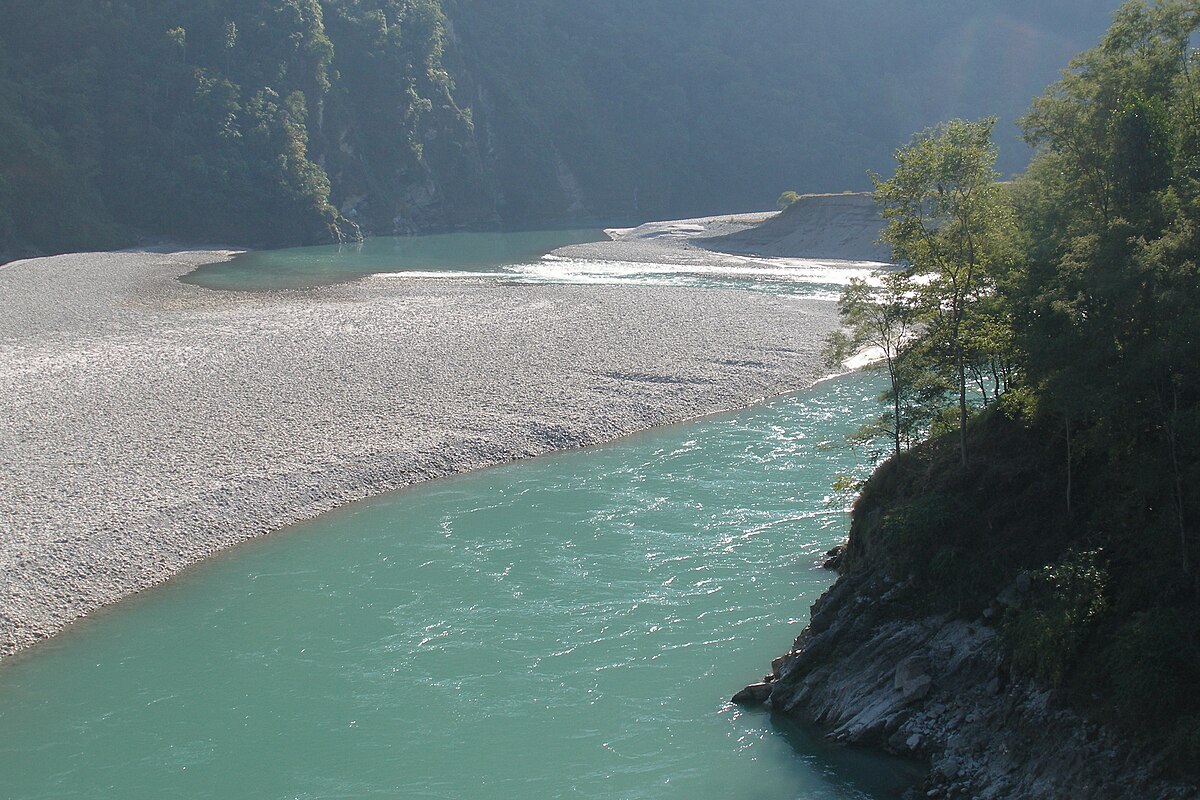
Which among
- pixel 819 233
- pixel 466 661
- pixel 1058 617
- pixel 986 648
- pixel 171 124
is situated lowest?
pixel 466 661

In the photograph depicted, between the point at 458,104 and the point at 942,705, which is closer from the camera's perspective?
the point at 942,705

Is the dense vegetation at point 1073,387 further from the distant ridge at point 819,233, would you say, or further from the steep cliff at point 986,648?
the distant ridge at point 819,233

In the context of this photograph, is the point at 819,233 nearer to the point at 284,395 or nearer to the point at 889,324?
the point at 284,395

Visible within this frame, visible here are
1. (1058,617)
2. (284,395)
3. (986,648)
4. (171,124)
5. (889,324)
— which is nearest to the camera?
(1058,617)

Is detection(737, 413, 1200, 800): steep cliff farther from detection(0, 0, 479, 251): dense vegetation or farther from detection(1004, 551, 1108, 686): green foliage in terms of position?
detection(0, 0, 479, 251): dense vegetation

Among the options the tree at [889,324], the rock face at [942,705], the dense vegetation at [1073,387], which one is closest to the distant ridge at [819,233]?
the dense vegetation at [1073,387]

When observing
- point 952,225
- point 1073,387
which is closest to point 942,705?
point 1073,387

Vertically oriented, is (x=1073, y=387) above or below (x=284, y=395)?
above
